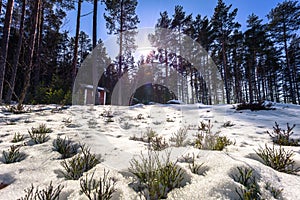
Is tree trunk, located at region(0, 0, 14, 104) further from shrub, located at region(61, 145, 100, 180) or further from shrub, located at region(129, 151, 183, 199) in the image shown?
shrub, located at region(129, 151, 183, 199)

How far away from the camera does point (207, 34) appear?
19406 millimetres

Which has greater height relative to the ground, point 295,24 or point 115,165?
point 295,24

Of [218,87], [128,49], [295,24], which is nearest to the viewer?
[295,24]

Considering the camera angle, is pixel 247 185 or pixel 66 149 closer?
pixel 247 185

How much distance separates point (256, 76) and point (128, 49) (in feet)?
78.4

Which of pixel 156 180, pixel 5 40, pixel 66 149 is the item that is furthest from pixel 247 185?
pixel 5 40

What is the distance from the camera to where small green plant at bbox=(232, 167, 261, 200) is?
0.90 meters

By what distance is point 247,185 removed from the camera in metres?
1.02

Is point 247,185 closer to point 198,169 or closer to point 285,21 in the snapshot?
point 198,169

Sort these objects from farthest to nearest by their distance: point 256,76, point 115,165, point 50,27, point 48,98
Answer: point 256,76 → point 50,27 → point 48,98 → point 115,165

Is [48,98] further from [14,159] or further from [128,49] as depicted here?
[128,49]

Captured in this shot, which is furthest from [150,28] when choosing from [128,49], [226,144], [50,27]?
[226,144]

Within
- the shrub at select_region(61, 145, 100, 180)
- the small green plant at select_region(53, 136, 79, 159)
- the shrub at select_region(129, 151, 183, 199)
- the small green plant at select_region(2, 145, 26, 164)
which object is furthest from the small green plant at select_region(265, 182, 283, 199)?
the small green plant at select_region(2, 145, 26, 164)

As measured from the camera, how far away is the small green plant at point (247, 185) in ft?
2.97
